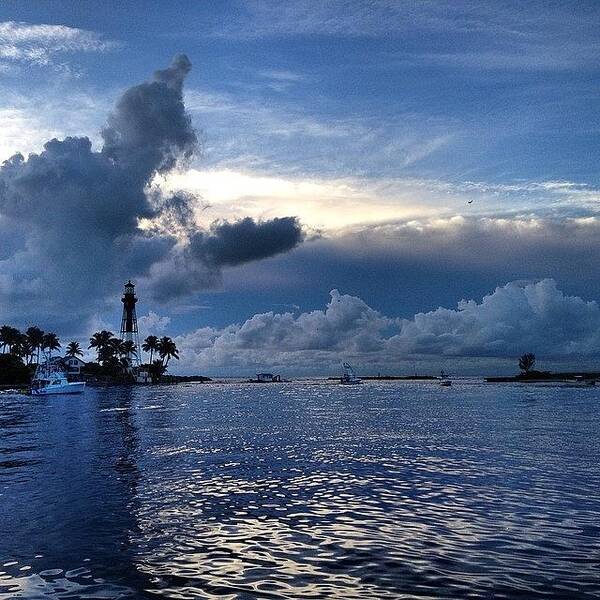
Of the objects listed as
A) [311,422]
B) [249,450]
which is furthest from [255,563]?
[311,422]

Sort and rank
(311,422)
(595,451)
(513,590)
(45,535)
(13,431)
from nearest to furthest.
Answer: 1. (513,590)
2. (45,535)
3. (595,451)
4. (13,431)
5. (311,422)

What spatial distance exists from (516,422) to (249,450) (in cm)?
3371

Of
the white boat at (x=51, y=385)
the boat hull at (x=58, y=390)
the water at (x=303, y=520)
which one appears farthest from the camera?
the white boat at (x=51, y=385)

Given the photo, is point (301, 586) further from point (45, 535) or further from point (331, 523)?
point (45, 535)

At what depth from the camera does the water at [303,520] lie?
13.9 meters

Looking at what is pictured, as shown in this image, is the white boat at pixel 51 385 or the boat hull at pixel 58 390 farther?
the white boat at pixel 51 385

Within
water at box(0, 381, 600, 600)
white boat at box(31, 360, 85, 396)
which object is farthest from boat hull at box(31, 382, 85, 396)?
water at box(0, 381, 600, 600)

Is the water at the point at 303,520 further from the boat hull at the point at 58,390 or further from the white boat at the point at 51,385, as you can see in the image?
the white boat at the point at 51,385

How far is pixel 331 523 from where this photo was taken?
1961 cm

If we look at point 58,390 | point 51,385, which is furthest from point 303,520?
point 51,385

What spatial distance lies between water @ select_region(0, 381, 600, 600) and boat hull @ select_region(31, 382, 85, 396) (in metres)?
117

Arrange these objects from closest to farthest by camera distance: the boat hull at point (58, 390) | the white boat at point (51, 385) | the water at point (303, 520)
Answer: the water at point (303, 520) → the boat hull at point (58, 390) → the white boat at point (51, 385)

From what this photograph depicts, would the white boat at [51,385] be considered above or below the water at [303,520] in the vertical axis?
below

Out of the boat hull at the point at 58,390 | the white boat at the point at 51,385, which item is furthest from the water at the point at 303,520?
the white boat at the point at 51,385
